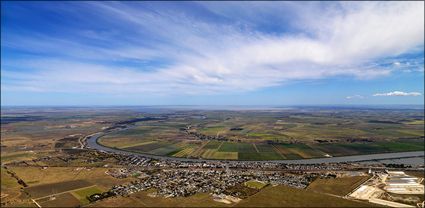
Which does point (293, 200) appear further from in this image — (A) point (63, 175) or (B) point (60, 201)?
(A) point (63, 175)

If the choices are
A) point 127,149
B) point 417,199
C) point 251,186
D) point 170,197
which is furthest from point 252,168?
point 127,149

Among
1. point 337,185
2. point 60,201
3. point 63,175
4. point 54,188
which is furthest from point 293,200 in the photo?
point 63,175

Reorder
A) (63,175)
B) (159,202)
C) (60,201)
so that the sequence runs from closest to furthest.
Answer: (159,202), (60,201), (63,175)

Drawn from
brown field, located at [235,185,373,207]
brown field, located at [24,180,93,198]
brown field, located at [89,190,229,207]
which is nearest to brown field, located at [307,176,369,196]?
brown field, located at [235,185,373,207]

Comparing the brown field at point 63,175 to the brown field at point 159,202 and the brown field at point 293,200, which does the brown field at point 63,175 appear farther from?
the brown field at point 293,200

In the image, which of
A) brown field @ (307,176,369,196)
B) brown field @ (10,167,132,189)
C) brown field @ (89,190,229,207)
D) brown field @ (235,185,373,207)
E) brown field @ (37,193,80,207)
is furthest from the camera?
brown field @ (10,167,132,189)

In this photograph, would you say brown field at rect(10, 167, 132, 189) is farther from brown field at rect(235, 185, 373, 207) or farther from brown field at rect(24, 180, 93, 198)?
brown field at rect(235, 185, 373, 207)

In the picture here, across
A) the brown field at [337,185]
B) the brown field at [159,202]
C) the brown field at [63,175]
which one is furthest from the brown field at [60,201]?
the brown field at [337,185]

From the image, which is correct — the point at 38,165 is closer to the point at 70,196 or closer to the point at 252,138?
the point at 70,196
